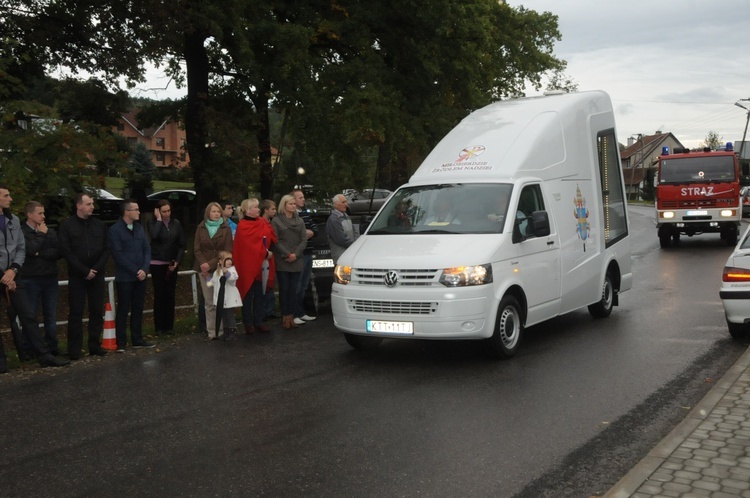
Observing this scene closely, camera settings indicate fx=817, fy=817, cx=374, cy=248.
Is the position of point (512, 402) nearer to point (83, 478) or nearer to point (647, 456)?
point (647, 456)

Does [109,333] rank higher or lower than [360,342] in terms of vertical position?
higher

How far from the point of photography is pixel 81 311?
978 cm

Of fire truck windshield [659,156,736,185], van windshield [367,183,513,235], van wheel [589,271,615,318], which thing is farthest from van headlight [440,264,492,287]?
fire truck windshield [659,156,736,185]

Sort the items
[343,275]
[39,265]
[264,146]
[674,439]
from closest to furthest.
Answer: [674,439] < [343,275] < [39,265] < [264,146]

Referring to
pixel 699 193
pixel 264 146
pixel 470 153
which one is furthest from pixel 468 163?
pixel 699 193

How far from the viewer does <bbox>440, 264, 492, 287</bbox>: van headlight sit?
8406mm

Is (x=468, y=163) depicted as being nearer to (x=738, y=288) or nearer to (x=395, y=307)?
(x=395, y=307)

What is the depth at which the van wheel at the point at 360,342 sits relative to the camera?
9.64 meters

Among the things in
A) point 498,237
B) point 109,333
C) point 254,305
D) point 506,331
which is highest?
point 498,237

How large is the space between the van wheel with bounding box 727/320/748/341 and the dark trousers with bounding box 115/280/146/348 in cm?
725

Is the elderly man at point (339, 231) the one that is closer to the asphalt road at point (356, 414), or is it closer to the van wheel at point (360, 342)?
the asphalt road at point (356, 414)

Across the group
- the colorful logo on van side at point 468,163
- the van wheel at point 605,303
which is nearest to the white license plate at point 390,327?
the colorful logo on van side at point 468,163

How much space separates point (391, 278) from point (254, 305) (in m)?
3.68

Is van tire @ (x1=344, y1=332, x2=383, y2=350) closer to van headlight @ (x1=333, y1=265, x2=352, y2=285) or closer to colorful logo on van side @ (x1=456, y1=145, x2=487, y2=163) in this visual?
van headlight @ (x1=333, y1=265, x2=352, y2=285)
